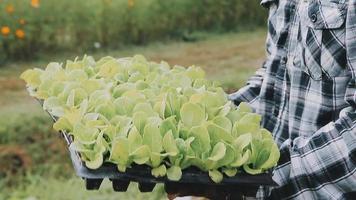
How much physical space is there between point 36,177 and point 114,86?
2719 mm

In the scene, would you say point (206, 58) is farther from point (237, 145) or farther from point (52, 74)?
point (237, 145)

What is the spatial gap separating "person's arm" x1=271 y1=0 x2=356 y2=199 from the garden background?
8.23 ft

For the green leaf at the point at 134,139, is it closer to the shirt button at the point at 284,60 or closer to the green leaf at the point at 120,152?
the green leaf at the point at 120,152

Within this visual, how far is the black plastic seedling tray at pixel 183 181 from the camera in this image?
1.19 meters

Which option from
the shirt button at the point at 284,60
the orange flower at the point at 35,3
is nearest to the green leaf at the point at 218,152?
the shirt button at the point at 284,60

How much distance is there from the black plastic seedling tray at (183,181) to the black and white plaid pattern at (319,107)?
23cm

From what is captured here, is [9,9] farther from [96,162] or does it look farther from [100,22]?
[96,162]

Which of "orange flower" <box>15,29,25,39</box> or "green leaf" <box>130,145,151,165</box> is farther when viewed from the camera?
"orange flower" <box>15,29,25,39</box>

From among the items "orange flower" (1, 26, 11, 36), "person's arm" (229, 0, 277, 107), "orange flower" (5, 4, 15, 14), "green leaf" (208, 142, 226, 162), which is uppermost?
"green leaf" (208, 142, 226, 162)

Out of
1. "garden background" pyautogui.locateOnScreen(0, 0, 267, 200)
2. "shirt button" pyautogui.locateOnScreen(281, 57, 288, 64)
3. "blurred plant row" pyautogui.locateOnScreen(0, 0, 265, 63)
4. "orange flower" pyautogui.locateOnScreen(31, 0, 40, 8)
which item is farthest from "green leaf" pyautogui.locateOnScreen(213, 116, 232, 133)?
"orange flower" pyautogui.locateOnScreen(31, 0, 40, 8)

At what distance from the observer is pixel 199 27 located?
5.97m

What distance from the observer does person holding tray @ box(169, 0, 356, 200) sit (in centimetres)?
140

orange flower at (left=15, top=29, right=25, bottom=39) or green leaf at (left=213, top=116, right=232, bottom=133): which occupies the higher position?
green leaf at (left=213, top=116, right=232, bottom=133)

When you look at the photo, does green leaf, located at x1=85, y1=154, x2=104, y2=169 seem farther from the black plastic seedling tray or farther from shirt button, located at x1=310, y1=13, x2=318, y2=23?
shirt button, located at x1=310, y1=13, x2=318, y2=23
